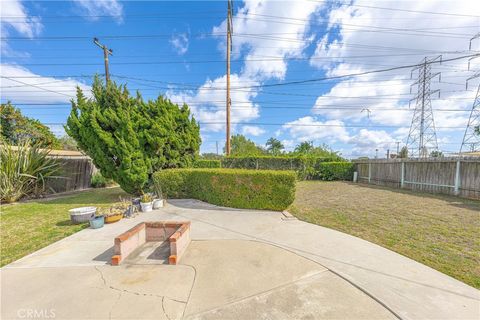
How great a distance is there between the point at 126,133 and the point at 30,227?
3.69 metres

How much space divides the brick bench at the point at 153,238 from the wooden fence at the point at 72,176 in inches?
353

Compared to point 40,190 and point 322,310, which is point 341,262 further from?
point 40,190

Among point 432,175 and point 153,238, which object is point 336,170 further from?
point 153,238

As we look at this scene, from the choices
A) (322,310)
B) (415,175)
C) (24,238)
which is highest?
(415,175)

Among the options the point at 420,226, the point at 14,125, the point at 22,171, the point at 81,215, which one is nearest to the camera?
the point at 420,226

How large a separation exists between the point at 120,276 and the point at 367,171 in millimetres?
16127

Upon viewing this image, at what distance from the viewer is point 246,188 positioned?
6.55m

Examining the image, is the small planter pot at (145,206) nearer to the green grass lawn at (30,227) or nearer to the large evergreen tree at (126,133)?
the large evergreen tree at (126,133)

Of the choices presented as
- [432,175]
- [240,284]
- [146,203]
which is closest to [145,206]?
[146,203]

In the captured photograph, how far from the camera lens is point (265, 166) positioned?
15.3 meters

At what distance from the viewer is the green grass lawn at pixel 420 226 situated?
3248 millimetres

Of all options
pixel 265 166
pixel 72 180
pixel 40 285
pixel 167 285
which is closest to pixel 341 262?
pixel 167 285

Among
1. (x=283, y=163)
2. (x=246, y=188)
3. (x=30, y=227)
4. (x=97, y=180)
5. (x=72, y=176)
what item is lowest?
(x=30, y=227)

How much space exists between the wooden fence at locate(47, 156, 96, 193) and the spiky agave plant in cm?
85
